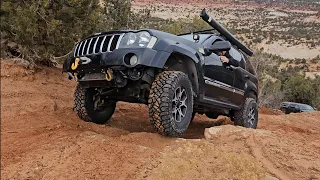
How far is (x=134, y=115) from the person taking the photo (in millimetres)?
8078

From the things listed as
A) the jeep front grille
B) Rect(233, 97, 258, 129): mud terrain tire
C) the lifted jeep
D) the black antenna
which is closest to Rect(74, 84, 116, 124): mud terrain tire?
the lifted jeep

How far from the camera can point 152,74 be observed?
497 cm

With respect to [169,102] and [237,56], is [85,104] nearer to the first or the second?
[169,102]

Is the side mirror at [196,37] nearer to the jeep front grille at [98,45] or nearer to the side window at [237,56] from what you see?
the side window at [237,56]

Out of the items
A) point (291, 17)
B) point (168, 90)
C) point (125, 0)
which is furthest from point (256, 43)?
point (168, 90)

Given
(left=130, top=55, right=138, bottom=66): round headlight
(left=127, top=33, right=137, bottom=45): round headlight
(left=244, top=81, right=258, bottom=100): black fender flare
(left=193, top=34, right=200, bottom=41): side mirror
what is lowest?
(left=244, top=81, right=258, bottom=100): black fender flare

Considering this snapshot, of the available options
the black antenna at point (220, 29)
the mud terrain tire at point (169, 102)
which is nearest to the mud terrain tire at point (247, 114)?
the black antenna at point (220, 29)

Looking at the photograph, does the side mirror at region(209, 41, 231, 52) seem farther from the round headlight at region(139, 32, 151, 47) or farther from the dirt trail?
the round headlight at region(139, 32, 151, 47)

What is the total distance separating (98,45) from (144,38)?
25.5 inches

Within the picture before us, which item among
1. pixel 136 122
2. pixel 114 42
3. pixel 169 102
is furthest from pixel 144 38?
pixel 136 122

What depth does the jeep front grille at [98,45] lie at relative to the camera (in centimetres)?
497

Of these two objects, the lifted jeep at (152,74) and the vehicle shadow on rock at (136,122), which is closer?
the lifted jeep at (152,74)

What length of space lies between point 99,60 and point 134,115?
11.0ft

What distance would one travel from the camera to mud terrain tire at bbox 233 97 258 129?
7.53 metres
